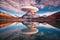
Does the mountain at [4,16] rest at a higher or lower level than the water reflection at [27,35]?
higher

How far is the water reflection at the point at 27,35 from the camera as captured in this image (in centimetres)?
267

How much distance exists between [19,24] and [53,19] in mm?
711

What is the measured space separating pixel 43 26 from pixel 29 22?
302 mm

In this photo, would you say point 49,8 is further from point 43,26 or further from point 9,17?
point 9,17

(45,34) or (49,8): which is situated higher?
(49,8)

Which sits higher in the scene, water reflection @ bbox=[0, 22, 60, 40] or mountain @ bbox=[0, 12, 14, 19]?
mountain @ bbox=[0, 12, 14, 19]

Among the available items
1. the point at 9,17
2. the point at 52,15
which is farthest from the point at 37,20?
the point at 9,17

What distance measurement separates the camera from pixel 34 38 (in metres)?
2.66

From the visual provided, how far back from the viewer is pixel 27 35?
2701 millimetres

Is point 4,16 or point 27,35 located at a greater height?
point 4,16

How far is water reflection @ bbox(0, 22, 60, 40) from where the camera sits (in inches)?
105

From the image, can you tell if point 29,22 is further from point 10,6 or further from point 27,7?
point 10,6

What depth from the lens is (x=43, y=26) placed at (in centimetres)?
273

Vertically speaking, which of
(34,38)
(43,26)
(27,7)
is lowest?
(34,38)
